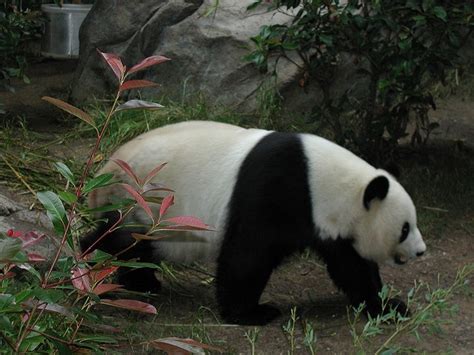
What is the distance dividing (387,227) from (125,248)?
49.2 inches

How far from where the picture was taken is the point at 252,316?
4.12 meters

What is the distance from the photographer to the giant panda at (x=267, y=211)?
3986 millimetres

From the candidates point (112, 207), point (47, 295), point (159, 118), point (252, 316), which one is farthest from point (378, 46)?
point (47, 295)

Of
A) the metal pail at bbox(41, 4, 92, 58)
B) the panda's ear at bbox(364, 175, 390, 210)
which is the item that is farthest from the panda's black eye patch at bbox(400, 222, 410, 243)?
the metal pail at bbox(41, 4, 92, 58)

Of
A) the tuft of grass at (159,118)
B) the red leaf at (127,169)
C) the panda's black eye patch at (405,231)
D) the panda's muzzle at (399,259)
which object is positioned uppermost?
the red leaf at (127,169)

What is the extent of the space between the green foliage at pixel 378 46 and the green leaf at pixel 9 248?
3194 mm

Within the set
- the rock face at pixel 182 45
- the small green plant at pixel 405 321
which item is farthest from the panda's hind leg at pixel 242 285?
the rock face at pixel 182 45

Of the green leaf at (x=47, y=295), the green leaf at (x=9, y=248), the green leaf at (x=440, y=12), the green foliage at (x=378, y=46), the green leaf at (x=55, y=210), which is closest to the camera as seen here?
the green leaf at (x=9, y=248)

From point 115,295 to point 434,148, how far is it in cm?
302

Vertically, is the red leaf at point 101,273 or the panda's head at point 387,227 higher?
the red leaf at point 101,273

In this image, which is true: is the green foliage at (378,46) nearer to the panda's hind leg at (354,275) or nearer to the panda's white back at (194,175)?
the panda's white back at (194,175)

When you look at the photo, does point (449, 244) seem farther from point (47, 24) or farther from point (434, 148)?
point (47, 24)

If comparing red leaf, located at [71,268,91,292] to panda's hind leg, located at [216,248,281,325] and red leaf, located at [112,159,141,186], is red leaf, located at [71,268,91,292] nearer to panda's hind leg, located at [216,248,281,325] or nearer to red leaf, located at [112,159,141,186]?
red leaf, located at [112,159,141,186]

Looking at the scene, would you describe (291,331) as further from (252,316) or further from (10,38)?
(10,38)
